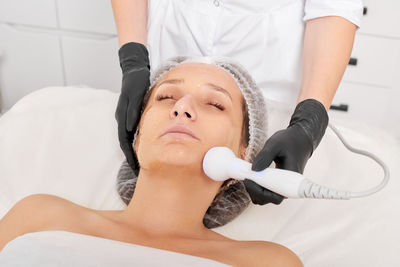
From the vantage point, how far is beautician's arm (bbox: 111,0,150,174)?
1257 millimetres

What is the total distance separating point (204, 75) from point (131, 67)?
314 millimetres

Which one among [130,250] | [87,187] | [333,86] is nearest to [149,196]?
[130,250]

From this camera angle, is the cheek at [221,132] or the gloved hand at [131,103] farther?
the gloved hand at [131,103]

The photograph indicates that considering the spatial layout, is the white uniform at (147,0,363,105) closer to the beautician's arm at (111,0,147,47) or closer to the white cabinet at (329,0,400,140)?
the beautician's arm at (111,0,147,47)

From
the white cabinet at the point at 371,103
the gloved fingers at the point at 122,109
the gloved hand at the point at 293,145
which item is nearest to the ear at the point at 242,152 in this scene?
the gloved hand at the point at 293,145

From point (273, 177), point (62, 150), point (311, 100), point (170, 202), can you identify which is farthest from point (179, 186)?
point (62, 150)

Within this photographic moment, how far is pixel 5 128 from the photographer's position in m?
1.55

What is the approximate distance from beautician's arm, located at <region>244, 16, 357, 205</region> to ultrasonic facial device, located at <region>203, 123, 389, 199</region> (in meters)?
0.03

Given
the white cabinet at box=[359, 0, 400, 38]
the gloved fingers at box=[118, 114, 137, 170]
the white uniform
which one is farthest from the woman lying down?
the white cabinet at box=[359, 0, 400, 38]

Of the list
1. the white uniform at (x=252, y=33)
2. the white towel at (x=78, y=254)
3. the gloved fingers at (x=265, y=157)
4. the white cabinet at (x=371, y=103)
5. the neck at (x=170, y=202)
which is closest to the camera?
the white towel at (x=78, y=254)

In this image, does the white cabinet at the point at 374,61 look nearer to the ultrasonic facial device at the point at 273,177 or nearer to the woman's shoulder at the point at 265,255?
the ultrasonic facial device at the point at 273,177

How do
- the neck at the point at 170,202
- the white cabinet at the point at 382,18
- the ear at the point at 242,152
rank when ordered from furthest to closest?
the white cabinet at the point at 382,18 → the ear at the point at 242,152 → the neck at the point at 170,202

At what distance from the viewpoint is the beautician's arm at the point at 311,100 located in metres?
1.06

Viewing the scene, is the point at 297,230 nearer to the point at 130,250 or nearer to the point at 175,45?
the point at 130,250
